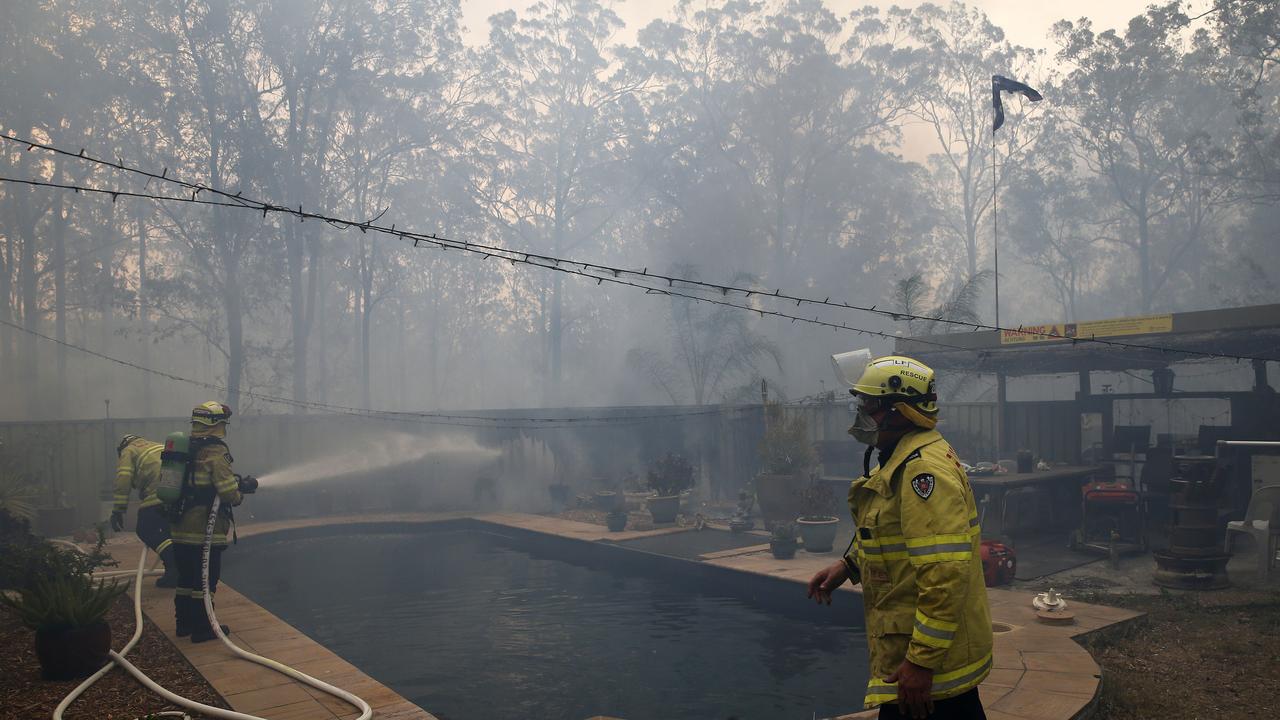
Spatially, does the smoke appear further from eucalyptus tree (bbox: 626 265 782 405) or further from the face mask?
the face mask

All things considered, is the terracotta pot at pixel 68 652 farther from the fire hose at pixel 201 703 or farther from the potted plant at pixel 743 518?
the potted plant at pixel 743 518

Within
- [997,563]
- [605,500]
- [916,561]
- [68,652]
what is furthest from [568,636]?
[605,500]

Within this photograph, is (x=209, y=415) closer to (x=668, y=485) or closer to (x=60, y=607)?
(x=60, y=607)

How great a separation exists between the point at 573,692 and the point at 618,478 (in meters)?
15.9

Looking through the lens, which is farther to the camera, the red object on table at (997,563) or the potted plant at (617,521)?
the potted plant at (617,521)

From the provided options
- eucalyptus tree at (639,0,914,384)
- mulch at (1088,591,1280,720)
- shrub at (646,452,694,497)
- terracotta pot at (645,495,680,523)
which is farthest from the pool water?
eucalyptus tree at (639,0,914,384)

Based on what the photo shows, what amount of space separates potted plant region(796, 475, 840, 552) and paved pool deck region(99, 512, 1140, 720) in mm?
2380

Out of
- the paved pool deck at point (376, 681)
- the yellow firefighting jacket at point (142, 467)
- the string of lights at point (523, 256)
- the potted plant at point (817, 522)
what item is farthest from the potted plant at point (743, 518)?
the yellow firefighting jacket at point (142, 467)

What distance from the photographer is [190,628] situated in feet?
29.4

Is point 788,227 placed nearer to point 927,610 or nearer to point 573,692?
point 573,692

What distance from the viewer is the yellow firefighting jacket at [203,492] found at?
9133mm

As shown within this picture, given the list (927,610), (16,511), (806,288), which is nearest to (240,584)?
(16,511)

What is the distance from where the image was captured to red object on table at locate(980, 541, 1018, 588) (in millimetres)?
11406

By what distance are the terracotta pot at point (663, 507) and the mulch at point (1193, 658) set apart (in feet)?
32.4
